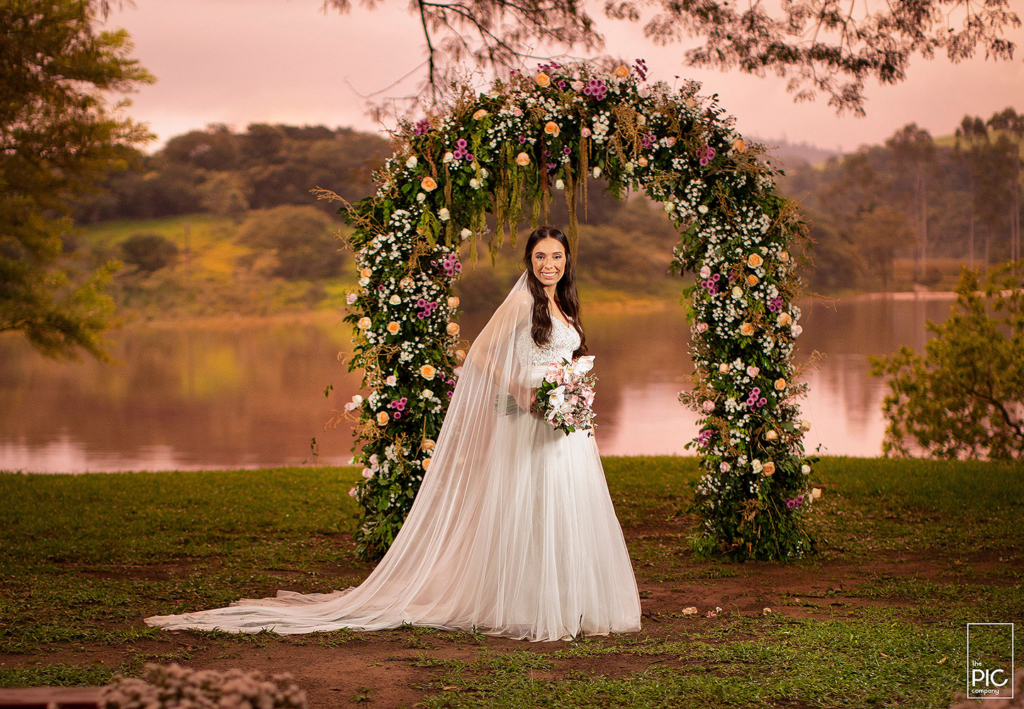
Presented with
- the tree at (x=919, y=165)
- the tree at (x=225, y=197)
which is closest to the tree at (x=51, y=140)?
the tree at (x=225, y=197)

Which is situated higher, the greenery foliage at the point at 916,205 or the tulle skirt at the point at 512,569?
the greenery foliage at the point at 916,205

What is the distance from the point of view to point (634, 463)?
Answer: 964 cm

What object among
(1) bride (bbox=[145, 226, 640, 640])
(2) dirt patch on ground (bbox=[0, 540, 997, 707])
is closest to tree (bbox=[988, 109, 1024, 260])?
(2) dirt patch on ground (bbox=[0, 540, 997, 707])

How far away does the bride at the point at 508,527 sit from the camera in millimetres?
4457

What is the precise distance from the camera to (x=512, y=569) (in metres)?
4.48

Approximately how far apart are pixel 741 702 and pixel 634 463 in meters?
6.27

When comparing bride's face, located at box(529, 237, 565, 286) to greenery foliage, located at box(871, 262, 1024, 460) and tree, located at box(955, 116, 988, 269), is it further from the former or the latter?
tree, located at box(955, 116, 988, 269)

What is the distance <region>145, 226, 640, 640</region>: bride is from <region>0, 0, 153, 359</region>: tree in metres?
8.35

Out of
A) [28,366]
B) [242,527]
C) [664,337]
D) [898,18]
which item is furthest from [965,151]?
[28,366]

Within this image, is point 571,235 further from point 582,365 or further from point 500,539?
point 500,539

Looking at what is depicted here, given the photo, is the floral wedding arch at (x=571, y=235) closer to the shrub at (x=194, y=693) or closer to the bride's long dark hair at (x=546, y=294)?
the bride's long dark hair at (x=546, y=294)

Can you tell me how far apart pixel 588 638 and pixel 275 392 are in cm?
1851

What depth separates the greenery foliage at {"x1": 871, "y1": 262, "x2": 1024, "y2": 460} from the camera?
996 centimetres

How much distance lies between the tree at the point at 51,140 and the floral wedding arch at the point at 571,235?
718 centimetres
